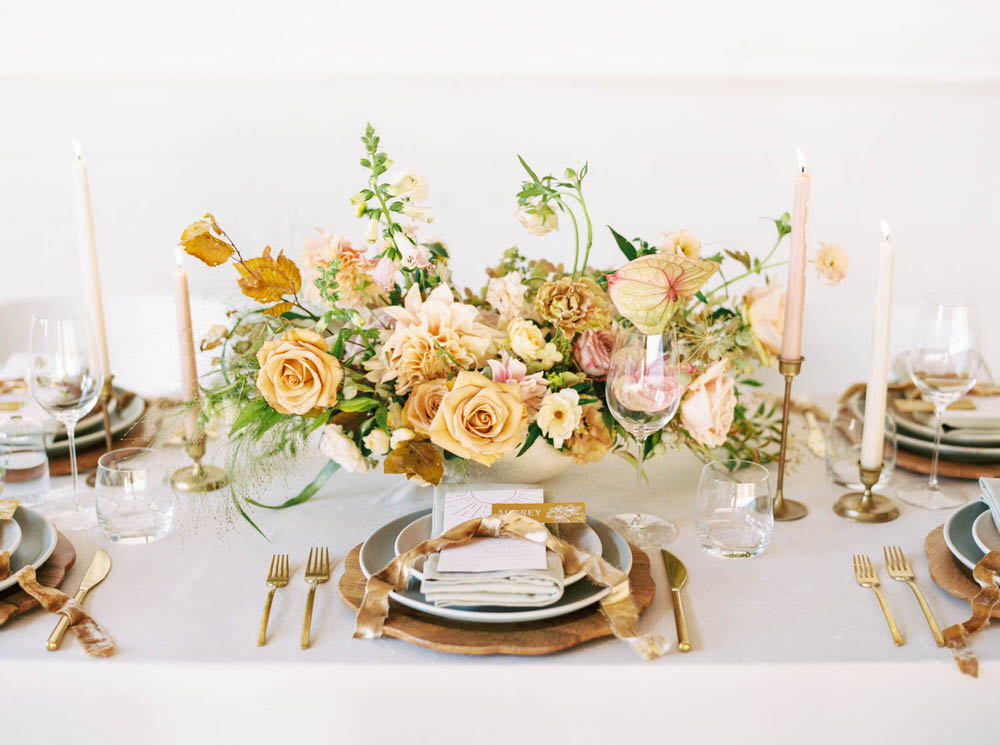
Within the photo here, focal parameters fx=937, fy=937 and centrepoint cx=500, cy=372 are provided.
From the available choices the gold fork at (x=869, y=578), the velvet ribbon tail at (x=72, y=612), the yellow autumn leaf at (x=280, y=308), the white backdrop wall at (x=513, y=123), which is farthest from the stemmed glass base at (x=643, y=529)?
the white backdrop wall at (x=513, y=123)

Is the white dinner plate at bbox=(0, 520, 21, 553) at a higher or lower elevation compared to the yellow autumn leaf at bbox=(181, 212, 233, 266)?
lower

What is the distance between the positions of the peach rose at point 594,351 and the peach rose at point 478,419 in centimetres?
14

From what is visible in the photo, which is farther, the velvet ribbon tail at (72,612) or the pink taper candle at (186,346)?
the pink taper candle at (186,346)

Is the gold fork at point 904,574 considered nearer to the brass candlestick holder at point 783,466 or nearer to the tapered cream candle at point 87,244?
the brass candlestick holder at point 783,466

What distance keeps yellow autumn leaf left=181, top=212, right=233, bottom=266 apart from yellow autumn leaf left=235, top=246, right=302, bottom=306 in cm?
3

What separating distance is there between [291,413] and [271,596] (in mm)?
226

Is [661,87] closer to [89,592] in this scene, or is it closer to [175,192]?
[175,192]

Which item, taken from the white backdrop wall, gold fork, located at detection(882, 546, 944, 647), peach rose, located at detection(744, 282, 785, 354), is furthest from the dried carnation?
the white backdrop wall

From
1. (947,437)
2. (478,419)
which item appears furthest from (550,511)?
(947,437)

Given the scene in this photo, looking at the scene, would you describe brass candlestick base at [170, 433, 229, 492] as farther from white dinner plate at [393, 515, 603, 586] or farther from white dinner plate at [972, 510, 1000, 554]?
white dinner plate at [972, 510, 1000, 554]

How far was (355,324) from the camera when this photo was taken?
116 centimetres

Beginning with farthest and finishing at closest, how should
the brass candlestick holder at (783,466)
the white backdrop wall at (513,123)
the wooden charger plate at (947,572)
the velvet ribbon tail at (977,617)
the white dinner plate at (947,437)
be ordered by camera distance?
the white backdrop wall at (513,123) → the white dinner plate at (947,437) → the brass candlestick holder at (783,466) → the wooden charger plate at (947,572) → the velvet ribbon tail at (977,617)

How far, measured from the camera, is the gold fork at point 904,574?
95cm

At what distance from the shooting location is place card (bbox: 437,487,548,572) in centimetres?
97
